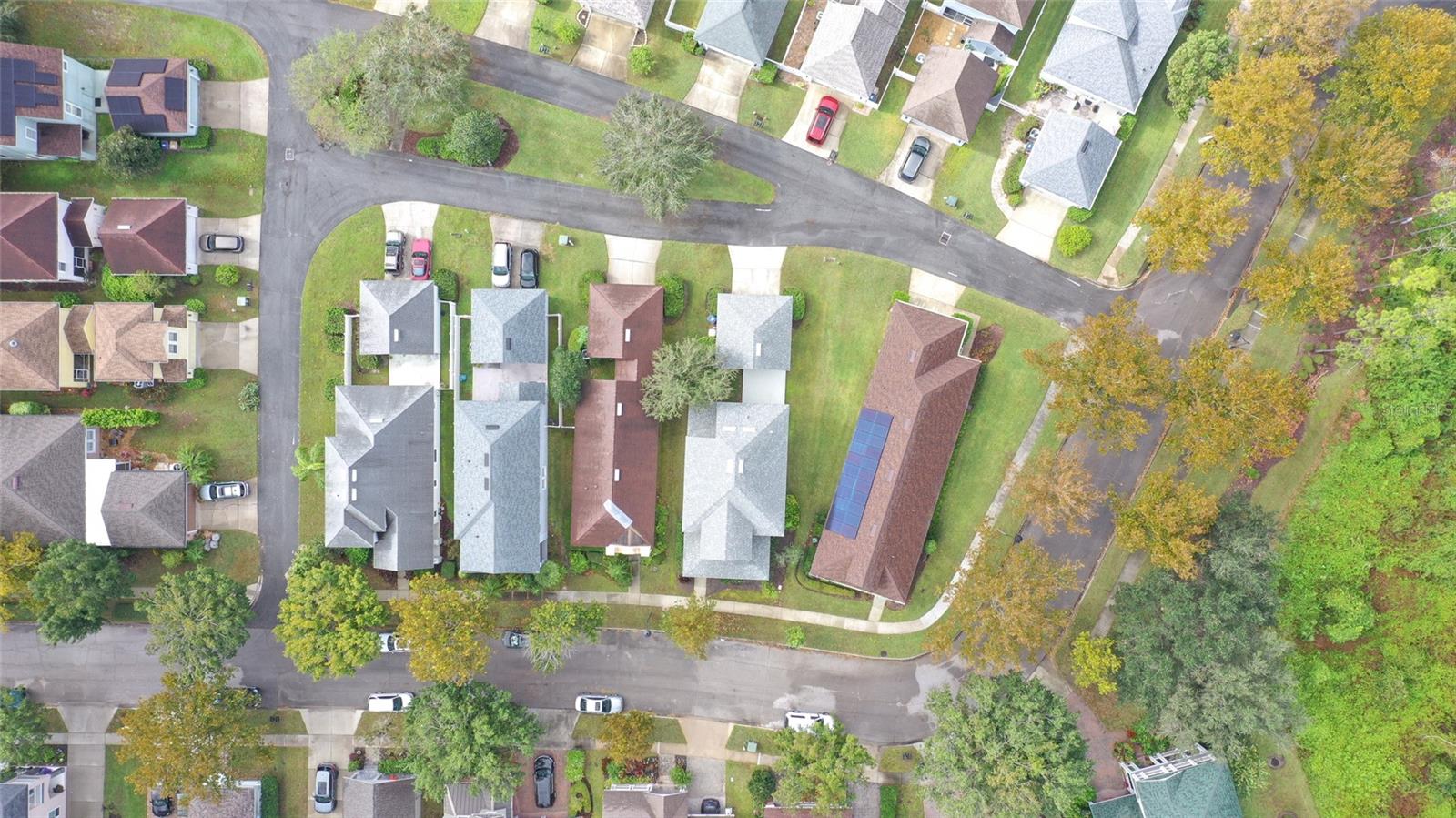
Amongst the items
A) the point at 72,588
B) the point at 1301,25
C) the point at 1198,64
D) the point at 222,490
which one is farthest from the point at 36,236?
the point at 1301,25

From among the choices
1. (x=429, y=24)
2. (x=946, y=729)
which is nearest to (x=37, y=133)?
(x=429, y=24)

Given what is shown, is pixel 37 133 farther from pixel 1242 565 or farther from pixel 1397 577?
pixel 1397 577

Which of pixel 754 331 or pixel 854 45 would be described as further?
pixel 754 331

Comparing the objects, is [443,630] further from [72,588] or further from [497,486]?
[72,588]

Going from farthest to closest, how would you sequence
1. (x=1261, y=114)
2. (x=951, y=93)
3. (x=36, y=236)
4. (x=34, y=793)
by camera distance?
1. (x=34, y=793)
2. (x=36, y=236)
3. (x=951, y=93)
4. (x=1261, y=114)

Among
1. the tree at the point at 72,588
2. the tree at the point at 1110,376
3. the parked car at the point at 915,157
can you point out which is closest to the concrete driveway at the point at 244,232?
the tree at the point at 72,588

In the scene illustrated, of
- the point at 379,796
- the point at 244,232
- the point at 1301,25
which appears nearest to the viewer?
the point at 1301,25

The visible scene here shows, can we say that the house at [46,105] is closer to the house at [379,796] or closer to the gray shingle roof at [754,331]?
the gray shingle roof at [754,331]
